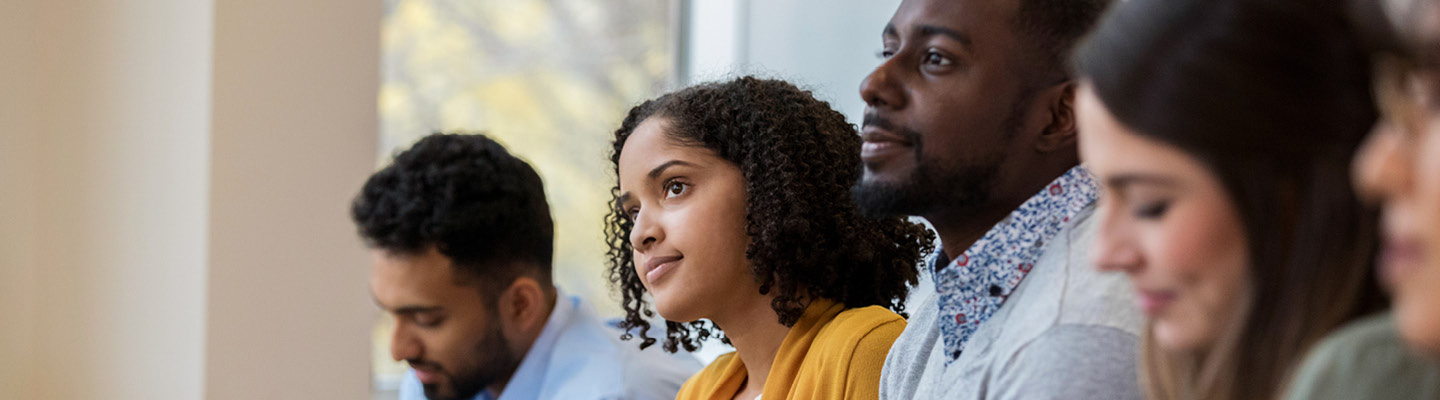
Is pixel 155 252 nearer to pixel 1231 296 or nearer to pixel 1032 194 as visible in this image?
pixel 1032 194

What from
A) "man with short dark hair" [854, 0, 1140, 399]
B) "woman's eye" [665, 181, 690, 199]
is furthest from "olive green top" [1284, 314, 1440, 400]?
"woman's eye" [665, 181, 690, 199]

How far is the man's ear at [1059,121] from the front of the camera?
1.44 meters

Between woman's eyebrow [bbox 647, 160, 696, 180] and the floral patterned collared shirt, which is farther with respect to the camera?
woman's eyebrow [bbox 647, 160, 696, 180]

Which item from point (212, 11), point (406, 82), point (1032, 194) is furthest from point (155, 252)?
point (1032, 194)

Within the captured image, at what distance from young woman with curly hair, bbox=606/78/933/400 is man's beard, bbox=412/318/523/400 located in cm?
25

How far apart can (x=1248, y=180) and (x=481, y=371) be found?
53.5 inches

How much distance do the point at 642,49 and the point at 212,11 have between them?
189cm

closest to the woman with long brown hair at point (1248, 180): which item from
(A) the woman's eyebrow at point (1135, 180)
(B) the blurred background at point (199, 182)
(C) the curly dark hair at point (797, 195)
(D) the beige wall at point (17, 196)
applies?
(A) the woman's eyebrow at point (1135, 180)

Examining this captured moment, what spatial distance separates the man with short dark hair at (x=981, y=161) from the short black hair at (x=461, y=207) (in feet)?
2.19

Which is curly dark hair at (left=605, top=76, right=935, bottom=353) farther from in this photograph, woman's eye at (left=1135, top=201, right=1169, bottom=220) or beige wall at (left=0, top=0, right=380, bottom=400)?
beige wall at (left=0, top=0, right=380, bottom=400)

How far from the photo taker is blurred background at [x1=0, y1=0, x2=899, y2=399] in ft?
9.05

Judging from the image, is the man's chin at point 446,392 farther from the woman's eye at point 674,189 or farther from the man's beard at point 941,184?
the man's beard at point 941,184

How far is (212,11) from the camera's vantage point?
270 cm

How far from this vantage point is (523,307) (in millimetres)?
2010
